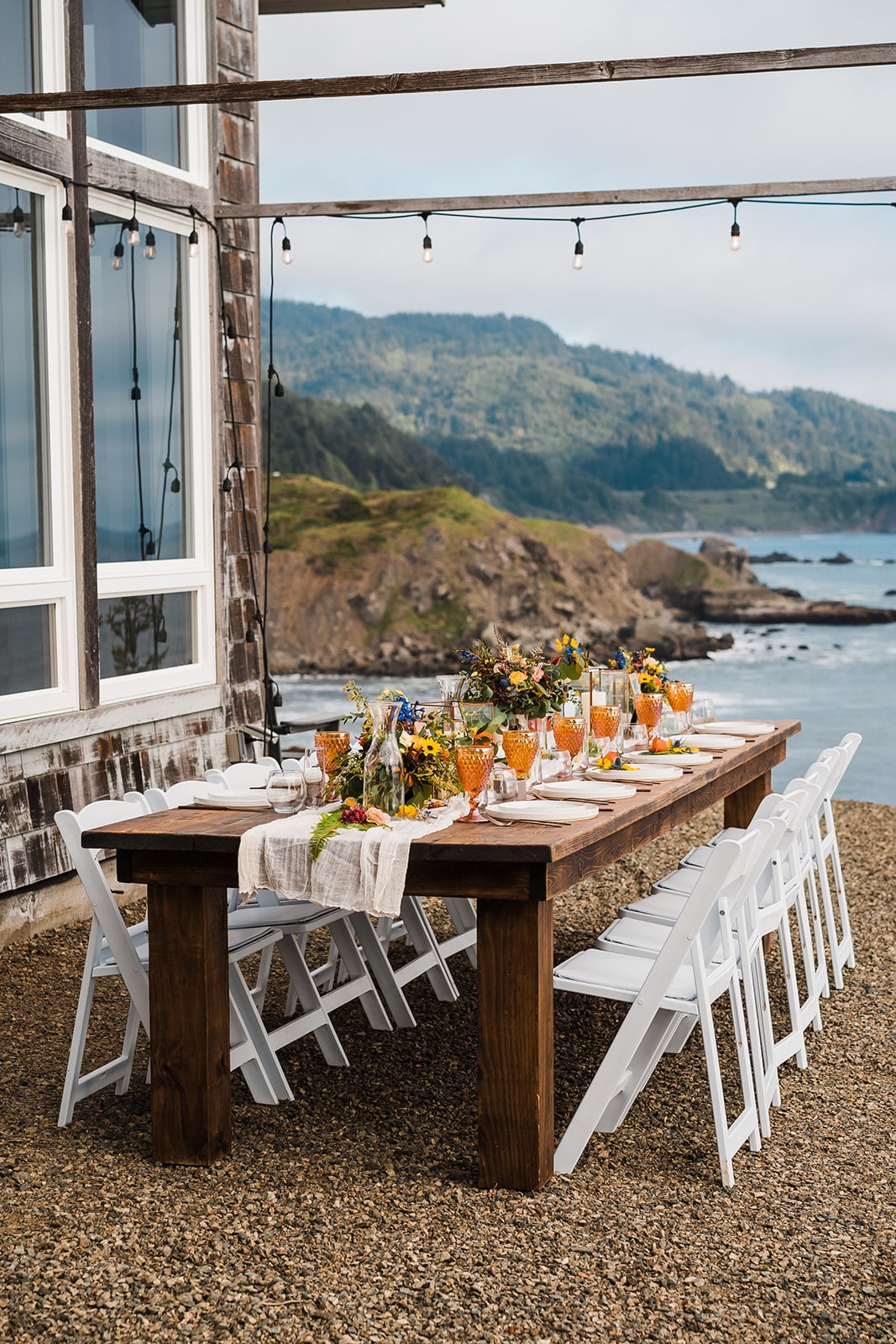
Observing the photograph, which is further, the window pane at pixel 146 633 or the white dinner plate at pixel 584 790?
the window pane at pixel 146 633

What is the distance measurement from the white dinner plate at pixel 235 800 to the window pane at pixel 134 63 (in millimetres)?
3284

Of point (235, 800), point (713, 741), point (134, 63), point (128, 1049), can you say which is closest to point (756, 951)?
point (713, 741)

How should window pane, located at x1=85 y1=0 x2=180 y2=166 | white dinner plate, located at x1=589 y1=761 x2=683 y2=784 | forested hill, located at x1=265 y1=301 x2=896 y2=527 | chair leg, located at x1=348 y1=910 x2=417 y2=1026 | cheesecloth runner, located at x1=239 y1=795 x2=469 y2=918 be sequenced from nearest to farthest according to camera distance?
cheesecloth runner, located at x1=239 y1=795 x2=469 y2=918 < white dinner plate, located at x1=589 y1=761 x2=683 y2=784 < chair leg, located at x1=348 y1=910 x2=417 y2=1026 < window pane, located at x1=85 y1=0 x2=180 y2=166 < forested hill, located at x1=265 y1=301 x2=896 y2=527

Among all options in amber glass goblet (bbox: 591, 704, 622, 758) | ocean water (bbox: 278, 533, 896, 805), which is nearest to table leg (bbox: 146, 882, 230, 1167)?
amber glass goblet (bbox: 591, 704, 622, 758)

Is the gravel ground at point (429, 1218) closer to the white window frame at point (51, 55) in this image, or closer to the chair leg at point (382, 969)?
the chair leg at point (382, 969)

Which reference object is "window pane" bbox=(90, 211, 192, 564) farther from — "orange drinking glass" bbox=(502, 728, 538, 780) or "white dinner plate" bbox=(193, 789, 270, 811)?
"orange drinking glass" bbox=(502, 728, 538, 780)

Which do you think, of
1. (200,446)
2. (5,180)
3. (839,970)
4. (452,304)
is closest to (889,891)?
(839,970)

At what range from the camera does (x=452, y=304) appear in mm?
38031

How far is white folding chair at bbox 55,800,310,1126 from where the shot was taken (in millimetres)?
3514

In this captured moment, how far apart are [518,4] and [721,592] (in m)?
15.1

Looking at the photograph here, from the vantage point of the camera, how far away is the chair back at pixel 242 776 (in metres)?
4.29

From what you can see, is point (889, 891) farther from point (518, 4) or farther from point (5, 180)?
point (518, 4)

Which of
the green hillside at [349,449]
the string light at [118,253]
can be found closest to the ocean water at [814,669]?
the green hillside at [349,449]

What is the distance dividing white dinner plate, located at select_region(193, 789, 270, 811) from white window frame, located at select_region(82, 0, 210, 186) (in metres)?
3.63
